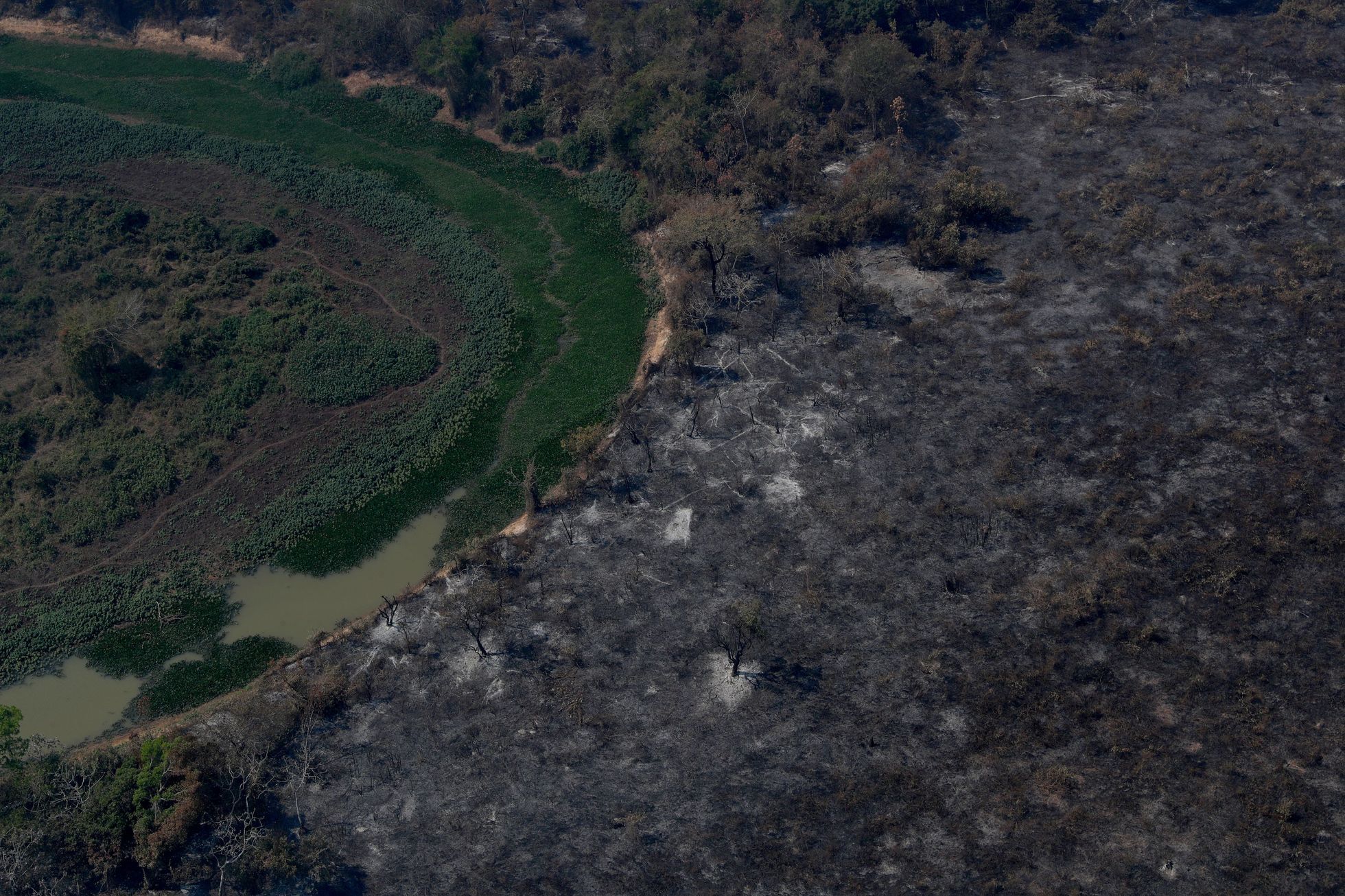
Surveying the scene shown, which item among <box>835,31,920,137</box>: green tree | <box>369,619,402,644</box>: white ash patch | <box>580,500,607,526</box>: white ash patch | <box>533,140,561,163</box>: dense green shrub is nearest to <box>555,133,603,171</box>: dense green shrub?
<box>533,140,561,163</box>: dense green shrub

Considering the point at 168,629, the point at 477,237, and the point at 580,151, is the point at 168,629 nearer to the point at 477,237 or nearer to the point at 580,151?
the point at 477,237

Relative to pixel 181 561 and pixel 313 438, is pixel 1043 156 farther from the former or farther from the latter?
pixel 181 561

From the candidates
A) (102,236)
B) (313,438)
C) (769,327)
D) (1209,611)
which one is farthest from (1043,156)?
(102,236)

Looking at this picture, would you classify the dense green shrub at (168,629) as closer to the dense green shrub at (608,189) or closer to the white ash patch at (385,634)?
the white ash patch at (385,634)

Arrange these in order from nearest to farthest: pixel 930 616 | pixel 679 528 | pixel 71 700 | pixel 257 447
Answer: pixel 930 616 < pixel 71 700 < pixel 679 528 < pixel 257 447

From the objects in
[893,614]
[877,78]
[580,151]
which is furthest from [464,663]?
[877,78]
